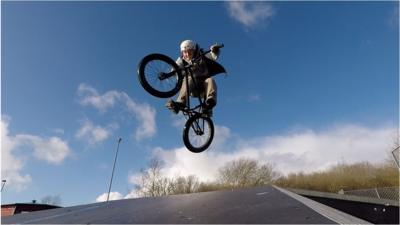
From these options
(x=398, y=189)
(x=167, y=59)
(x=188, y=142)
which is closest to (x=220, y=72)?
(x=167, y=59)

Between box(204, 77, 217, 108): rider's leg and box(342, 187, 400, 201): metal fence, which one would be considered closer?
box(204, 77, 217, 108): rider's leg

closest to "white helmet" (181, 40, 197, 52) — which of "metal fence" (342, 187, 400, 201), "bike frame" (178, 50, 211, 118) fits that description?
"bike frame" (178, 50, 211, 118)

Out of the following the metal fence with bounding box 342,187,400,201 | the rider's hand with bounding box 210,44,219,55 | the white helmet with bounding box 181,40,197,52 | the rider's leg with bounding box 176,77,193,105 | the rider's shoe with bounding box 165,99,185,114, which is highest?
the white helmet with bounding box 181,40,197,52

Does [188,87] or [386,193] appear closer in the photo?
[188,87]

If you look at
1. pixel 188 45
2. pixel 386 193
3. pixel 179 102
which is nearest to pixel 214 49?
pixel 188 45

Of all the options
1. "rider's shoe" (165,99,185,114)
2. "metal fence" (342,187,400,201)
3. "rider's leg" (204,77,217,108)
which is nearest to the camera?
"rider's shoe" (165,99,185,114)

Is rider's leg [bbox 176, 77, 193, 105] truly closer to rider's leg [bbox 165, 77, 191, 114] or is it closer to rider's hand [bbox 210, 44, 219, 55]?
rider's leg [bbox 165, 77, 191, 114]

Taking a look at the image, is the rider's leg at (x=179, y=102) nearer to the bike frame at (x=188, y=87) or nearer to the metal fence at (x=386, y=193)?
the bike frame at (x=188, y=87)

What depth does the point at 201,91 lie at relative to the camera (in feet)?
19.8

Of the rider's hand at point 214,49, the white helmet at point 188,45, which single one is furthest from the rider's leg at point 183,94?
the rider's hand at point 214,49

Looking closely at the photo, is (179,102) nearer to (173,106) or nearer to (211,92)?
(173,106)

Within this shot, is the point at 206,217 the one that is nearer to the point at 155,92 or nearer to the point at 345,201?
the point at 155,92

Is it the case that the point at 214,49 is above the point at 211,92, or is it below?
above

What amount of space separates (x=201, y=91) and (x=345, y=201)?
4.65m
